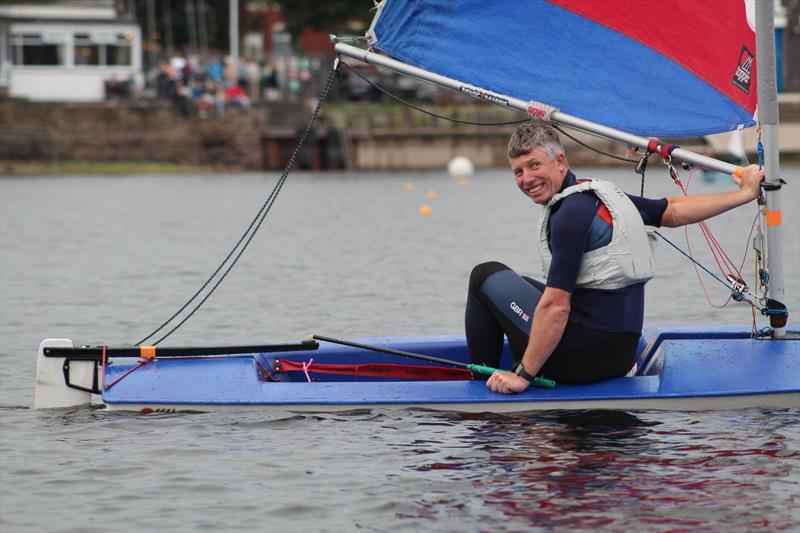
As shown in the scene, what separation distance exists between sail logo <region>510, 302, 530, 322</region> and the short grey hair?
76cm

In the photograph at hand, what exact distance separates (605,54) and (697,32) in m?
0.48

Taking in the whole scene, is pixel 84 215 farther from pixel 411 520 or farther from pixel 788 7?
pixel 788 7

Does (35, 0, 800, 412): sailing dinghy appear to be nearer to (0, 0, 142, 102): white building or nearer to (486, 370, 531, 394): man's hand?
(486, 370, 531, 394): man's hand

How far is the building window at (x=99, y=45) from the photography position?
4847cm

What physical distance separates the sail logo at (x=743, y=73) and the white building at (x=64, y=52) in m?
41.6

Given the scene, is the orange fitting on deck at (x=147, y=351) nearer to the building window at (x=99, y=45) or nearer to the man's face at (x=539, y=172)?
the man's face at (x=539, y=172)

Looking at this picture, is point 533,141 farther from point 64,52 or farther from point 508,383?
point 64,52

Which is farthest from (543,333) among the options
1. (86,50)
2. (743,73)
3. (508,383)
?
(86,50)

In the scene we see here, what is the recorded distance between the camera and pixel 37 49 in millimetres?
48375

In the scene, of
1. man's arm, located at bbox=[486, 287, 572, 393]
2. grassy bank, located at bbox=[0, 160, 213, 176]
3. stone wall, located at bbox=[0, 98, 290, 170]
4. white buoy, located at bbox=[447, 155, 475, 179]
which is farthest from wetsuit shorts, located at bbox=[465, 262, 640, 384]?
stone wall, located at bbox=[0, 98, 290, 170]

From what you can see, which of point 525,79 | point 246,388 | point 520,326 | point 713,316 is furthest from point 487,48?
point 713,316

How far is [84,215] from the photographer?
28000 millimetres

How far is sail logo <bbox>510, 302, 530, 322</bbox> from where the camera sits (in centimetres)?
706

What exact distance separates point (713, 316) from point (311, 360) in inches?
220
